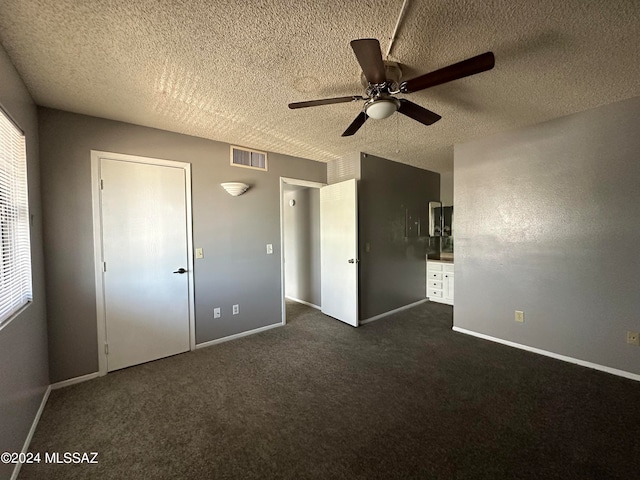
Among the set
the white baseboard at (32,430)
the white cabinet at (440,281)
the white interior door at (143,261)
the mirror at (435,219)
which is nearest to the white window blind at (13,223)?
the white interior door at (143,261)

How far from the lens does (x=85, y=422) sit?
1.86 m

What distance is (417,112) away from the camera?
1.84m

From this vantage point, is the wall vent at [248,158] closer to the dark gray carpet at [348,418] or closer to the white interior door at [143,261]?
the white interior door at [143,261]

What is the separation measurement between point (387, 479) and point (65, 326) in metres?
2.85

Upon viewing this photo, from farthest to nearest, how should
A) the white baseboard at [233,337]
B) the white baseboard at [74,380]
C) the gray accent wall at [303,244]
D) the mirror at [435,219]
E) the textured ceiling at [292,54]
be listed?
the mirror at [435,219]
the gray accent wall at [303,244]
the white baseboard at [233,337]
the white baseboard at [74,380]
the textured ceiling at [292,54]

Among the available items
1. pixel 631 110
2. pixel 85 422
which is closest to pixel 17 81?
pixel 85 422

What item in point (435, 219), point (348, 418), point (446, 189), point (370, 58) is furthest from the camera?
point (446, 189)

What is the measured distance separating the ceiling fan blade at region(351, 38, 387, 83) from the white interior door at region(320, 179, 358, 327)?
81.0 inches

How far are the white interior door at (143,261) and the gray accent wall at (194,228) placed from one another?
131 millimetres

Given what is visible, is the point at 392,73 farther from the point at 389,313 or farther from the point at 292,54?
the point at 389,313

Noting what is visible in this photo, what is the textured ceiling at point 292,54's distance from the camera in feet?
4.36

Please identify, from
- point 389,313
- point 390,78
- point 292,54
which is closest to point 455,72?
point 390,78

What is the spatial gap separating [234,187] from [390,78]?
6.96ft

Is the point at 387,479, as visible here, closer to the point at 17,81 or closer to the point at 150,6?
the point at 150,6
